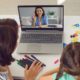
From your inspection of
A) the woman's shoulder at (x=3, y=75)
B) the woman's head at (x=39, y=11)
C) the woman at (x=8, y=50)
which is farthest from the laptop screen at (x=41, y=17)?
the woman's shoulder at (x=3, y=75)

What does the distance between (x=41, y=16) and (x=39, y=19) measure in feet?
0.09

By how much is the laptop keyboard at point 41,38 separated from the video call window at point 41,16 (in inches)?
2.5

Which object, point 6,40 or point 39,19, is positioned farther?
point 39,19

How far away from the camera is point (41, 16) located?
6.02 ft

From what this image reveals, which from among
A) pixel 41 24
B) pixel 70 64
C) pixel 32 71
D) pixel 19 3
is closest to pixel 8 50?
pixel 32 71

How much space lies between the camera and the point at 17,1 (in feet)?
8.27

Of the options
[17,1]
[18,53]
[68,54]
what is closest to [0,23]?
[18,53]

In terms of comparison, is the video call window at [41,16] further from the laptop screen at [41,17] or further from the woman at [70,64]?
the woman at [70,64]

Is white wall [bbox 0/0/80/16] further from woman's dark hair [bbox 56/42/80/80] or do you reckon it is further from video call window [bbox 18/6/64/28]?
woman's dark hair [bbox 56/42/80/80]

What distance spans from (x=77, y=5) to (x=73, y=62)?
1.22 metres

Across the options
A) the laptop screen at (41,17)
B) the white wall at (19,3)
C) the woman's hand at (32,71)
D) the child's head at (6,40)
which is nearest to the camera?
the child's head at (6,40)

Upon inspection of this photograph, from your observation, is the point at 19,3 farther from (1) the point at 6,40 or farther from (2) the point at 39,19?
(1) the point at 6,40

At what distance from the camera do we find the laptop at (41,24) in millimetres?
1807

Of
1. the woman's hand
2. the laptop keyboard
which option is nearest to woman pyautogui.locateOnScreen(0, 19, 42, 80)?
the woman's hand
